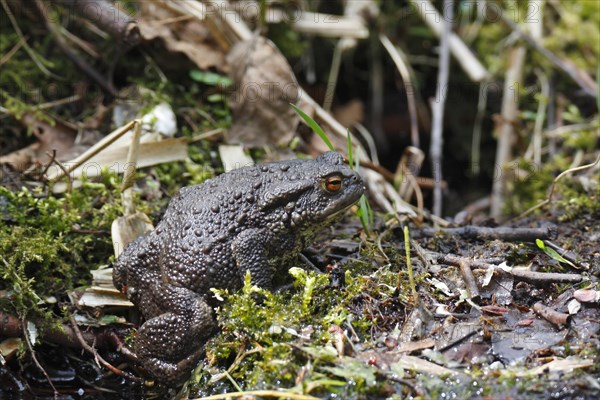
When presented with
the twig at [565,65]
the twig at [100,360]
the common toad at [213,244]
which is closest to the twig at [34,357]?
the twig at [100,360]

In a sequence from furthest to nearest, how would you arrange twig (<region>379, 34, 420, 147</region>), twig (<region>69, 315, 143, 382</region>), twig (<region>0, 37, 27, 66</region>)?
twig (<region>379, 34, 420, 147</region>), twig (<region>0, 37, 27, 66</region>), twig (<region>69, 315, 143, 382</region>)

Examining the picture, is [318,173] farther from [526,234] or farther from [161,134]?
[161,134]

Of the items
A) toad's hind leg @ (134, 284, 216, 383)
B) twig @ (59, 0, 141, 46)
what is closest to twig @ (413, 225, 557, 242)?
toad's hind leg @ (134, 284, 216, 383)

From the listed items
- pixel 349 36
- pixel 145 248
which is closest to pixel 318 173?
pixel 145 248

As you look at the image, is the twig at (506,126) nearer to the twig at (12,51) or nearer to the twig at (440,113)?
the twig at (440,113)

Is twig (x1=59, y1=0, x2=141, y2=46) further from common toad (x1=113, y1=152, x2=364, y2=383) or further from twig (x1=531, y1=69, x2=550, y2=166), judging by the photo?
twig (x1=531, y1=69, x2=550, y2=166)

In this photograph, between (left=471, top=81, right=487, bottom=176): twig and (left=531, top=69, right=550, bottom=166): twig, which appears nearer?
(left=531, top=69, right=550, bottom=166): twig

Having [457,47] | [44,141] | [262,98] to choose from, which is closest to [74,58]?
[44,141]

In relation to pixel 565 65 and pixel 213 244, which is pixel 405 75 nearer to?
pixel 565 65
